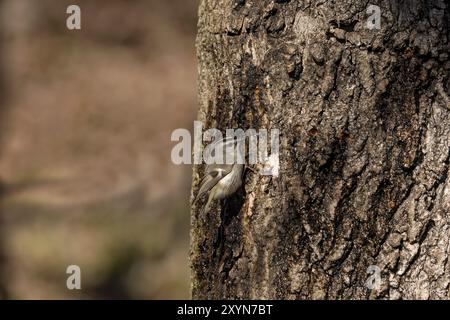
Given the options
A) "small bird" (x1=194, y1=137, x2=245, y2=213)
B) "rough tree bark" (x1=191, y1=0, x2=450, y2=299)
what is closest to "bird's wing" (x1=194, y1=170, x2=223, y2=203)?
"small bird" (x1=194, y1=137, x2=245, y2=213)

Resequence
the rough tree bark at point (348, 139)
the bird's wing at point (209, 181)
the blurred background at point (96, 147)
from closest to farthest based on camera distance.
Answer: the rough tree bark at point (348, 139) → the bird's wing at point (209, 181) → the blurred background at point (96, 147)

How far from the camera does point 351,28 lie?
304 cm

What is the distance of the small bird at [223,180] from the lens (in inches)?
126

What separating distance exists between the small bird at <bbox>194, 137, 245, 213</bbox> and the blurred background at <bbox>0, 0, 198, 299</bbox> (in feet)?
13.0

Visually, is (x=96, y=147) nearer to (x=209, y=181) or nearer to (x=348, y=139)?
(x=209, y=181)

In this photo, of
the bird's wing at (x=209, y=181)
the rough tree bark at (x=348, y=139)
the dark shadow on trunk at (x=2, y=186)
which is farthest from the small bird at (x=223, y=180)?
the dark shadow on trunk at (x=2, y=186)

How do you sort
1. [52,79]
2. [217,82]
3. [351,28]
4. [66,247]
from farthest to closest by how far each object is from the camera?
[52,79] < [66,247] < [217,82] < [351,28]

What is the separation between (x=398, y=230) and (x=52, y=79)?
551cm

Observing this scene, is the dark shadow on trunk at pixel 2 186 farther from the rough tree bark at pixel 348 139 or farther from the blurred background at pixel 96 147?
the rough tree bark at pixel 348 139

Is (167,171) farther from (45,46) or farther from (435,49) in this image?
(435,49)

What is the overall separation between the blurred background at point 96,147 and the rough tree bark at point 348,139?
434cm

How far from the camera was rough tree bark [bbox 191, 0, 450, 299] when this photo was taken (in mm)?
3049

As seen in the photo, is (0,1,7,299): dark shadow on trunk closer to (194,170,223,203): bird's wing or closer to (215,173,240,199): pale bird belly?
(194,170,223,203): bird's wing
